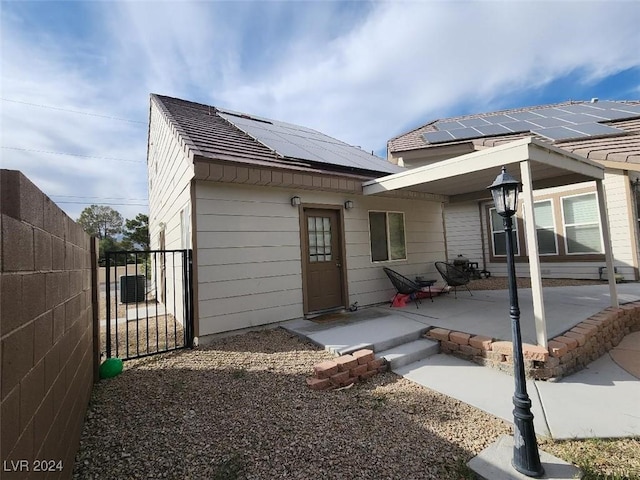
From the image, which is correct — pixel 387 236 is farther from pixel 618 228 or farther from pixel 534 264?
pixel 618 228

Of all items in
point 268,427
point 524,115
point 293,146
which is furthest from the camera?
point 524,115

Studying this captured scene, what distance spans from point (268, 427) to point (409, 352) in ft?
7.37

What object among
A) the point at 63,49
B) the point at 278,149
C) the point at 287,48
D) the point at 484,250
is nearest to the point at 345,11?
the point at 287,48

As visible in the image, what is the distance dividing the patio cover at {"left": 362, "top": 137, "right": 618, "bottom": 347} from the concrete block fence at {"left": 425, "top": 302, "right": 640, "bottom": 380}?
22cm

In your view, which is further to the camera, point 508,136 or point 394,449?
point 508,136

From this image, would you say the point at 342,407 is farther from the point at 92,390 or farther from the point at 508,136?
the point at 508,136

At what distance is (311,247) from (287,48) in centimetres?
455

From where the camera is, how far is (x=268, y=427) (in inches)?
102

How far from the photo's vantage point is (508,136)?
9.62m

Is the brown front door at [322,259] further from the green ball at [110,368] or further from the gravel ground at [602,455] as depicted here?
the gravel ground at [602,455]

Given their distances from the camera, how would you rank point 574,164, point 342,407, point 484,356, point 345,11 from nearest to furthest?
point 342,407 → point 484,356 → point 574,164 → point 345,11

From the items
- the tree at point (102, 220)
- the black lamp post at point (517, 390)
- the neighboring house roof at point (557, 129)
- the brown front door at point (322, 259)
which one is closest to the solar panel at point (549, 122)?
the neighboring house roof at point (557, 129)

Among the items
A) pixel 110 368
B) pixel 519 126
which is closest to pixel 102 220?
pixel 110 368

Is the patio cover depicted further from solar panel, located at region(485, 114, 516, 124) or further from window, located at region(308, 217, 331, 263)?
solar panel, located at region(485, 114, 516, 124)
